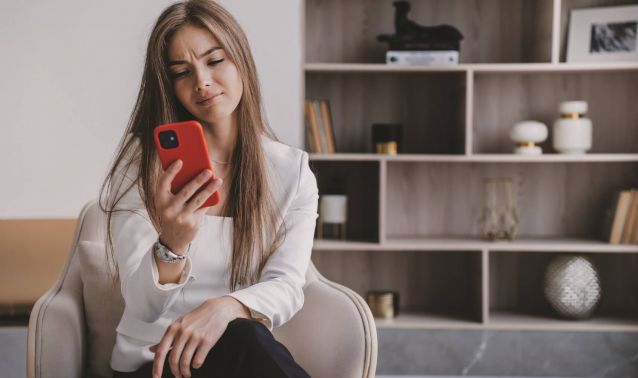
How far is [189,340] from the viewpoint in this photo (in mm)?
1152

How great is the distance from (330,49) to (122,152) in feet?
5.70

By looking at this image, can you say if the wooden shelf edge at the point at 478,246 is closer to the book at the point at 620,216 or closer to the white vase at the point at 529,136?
the book at the point at 620,216

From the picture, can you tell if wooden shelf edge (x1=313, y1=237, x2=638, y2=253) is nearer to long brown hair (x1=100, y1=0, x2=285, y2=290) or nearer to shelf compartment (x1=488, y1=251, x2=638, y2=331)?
shelf compartment (x1=488, y1=251, x2=638, y2=331)

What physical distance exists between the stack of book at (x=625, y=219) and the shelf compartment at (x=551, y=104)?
310 mm

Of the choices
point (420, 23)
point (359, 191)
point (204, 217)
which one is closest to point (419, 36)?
point (420, 23)

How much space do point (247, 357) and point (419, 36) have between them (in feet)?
6.41

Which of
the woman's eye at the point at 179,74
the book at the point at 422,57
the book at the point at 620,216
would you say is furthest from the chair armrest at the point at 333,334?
the book at the point at 620,216

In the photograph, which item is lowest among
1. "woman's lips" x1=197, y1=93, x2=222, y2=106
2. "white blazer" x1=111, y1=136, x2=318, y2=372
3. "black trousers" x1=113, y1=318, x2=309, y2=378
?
"black trousers" x1=113, y1=318, x2=309, y2=378

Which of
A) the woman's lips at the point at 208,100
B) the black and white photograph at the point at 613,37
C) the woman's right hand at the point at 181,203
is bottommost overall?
the woman's right hand at the point at 181,203

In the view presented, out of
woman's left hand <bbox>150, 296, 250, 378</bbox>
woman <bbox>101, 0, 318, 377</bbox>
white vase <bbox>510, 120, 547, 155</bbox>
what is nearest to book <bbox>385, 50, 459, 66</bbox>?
white vase <bbox>510, 120, 547, 155</bbox>

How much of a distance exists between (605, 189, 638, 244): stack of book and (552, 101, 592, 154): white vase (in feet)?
0.82

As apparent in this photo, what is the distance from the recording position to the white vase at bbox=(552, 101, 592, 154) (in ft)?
9.16

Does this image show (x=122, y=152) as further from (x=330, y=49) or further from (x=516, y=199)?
(x=516, y=199)

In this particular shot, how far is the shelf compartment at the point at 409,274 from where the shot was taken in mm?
3066
